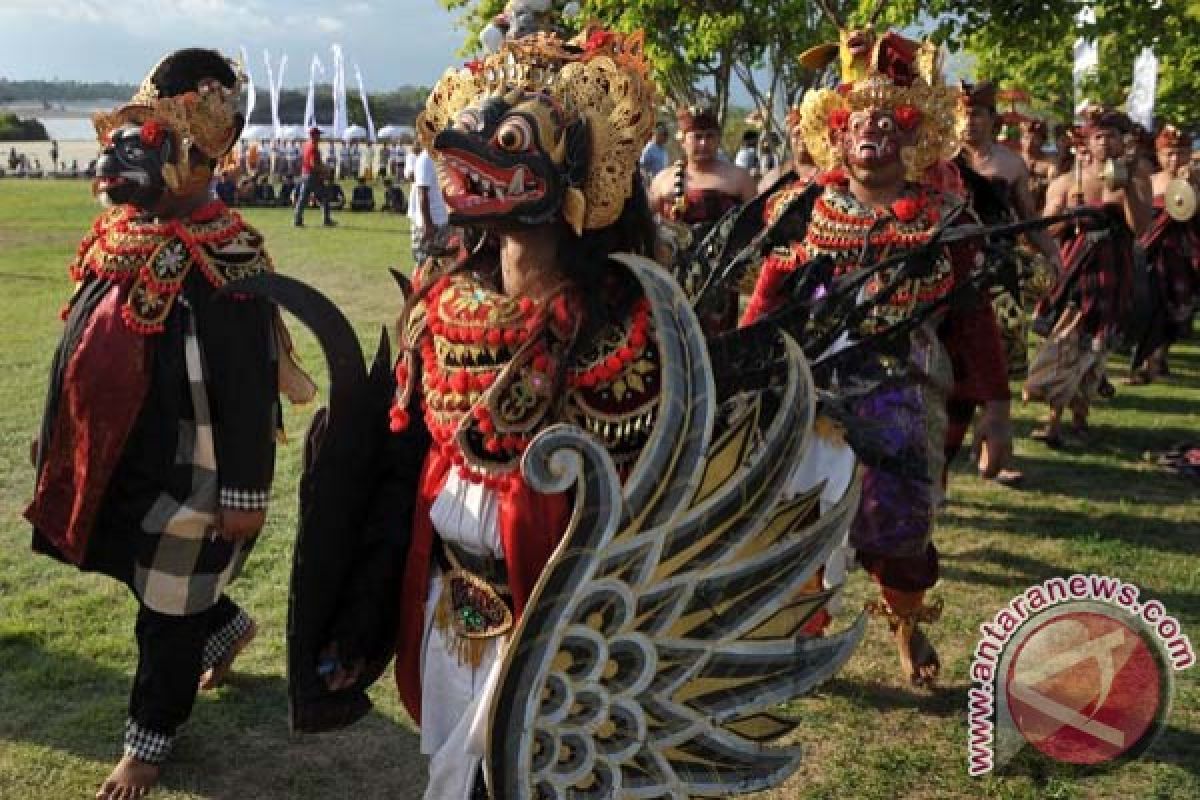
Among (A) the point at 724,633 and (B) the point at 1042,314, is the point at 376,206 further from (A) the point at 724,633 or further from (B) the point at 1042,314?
(A) the point at 724,633

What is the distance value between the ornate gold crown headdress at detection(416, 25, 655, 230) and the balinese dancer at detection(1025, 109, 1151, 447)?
5.34 metres

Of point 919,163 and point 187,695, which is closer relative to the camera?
point 187,695

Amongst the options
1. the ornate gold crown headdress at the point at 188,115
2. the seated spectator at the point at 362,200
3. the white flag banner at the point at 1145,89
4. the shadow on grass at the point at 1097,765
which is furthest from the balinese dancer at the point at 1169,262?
Answer: the seated spectator at the point at 362,200

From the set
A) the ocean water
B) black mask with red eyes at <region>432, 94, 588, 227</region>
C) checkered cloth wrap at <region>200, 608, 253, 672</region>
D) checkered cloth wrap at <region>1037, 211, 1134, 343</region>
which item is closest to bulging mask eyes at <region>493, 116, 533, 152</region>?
black mask with red eyes at <region>432, 94, 588, 227</region>

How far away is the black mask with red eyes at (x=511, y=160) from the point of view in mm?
2150

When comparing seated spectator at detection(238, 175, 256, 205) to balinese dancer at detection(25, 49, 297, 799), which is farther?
seated spectator at detection(238, 175, 256, 205)

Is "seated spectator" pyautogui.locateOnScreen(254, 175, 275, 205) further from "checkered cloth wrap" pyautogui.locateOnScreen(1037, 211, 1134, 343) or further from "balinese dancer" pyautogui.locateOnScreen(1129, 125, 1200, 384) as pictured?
"checkered cloth wrap" pyautogui.locateOnScreen(1037, 211, 1134, 343)

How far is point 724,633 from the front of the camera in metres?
2.09

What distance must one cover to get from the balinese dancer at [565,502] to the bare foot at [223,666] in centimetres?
159

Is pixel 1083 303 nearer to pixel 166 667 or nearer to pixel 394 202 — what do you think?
pixel 166 667

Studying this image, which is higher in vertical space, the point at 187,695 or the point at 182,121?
the point at 182,121

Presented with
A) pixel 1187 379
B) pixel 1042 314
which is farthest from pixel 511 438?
pixel 1187 379

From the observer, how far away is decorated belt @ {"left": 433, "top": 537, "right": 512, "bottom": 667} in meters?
2.35

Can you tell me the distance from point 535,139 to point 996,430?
2902 millimetres
